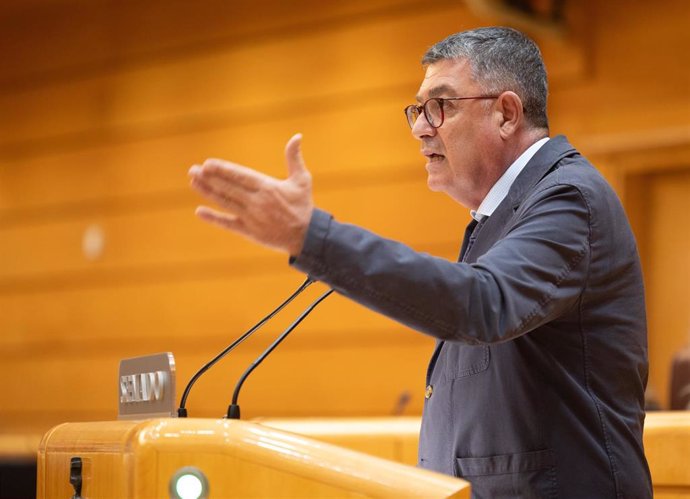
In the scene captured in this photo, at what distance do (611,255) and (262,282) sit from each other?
4425 millimetres

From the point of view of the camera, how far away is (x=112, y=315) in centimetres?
648

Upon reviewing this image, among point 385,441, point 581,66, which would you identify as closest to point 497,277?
point 385,441

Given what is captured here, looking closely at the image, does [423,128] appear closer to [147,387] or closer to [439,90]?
[439,90]

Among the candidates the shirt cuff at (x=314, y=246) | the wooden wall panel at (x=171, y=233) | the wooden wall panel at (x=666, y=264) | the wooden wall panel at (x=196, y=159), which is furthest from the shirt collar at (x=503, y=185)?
the wooden wall panel at (x=196, y=159)

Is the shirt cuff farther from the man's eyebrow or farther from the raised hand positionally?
the man's eyebrow

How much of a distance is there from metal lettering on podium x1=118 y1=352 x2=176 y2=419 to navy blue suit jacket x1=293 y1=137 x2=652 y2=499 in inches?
15.0

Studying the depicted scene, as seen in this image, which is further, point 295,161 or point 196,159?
point 196,159

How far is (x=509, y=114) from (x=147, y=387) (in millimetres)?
846

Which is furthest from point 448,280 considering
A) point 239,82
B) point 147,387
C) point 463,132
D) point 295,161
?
point 239,82

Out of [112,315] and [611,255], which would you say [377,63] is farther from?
[611,255]

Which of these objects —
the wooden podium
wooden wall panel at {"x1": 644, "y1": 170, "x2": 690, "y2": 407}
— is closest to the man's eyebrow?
the wooden podium

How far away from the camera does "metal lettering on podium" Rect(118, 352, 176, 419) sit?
1438 millimetres

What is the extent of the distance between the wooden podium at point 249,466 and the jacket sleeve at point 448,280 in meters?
0.20

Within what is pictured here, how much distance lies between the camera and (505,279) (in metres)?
1.35
